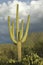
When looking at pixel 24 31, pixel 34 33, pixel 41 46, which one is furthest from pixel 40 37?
pixel 24 31

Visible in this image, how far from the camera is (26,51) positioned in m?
41.7

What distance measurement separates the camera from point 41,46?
1853 inches

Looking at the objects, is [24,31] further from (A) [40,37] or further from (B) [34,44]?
(A) [40,37]

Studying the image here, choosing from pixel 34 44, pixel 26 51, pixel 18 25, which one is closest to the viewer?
pixel 18 25

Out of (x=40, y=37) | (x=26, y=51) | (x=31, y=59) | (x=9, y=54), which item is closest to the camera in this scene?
(x=31, y=59)

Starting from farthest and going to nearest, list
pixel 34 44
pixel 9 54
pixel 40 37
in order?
pixel 40 37, pixel 34 44, pixel 9 54

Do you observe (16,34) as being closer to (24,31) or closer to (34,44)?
(24,31)

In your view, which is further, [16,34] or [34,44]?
[34,44]

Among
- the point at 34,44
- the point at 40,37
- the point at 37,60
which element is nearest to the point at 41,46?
the point at 34,44

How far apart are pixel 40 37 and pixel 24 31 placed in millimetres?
25078

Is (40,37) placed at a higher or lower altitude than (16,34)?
lower

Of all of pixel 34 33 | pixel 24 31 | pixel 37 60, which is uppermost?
pixel 24 31

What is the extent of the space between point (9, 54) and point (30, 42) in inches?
267

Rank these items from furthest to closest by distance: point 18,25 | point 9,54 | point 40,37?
1. point 40,37
2. point 9,54
3. point 18,25
